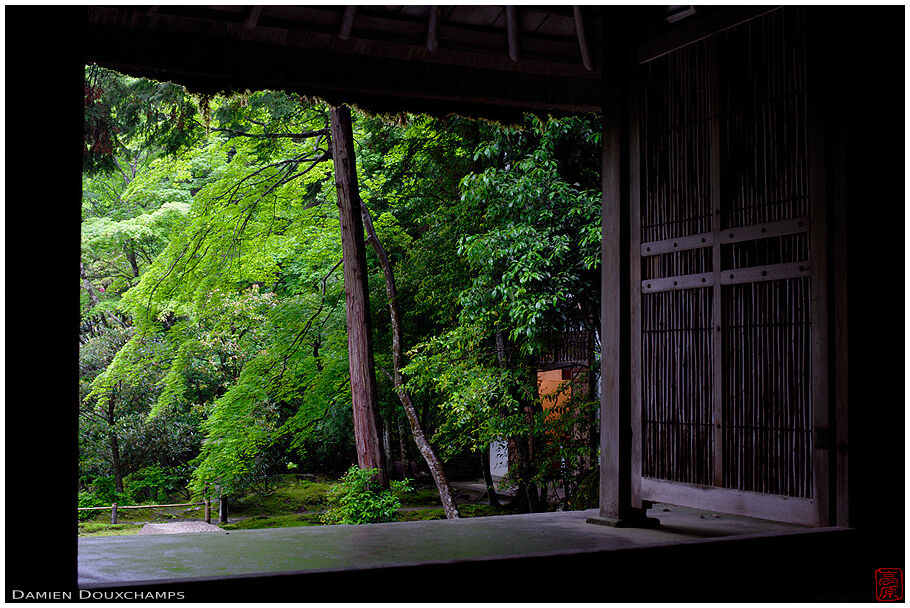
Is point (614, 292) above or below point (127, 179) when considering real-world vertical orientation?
below

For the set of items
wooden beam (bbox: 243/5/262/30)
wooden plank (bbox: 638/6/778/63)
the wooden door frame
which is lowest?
the wooden door frame

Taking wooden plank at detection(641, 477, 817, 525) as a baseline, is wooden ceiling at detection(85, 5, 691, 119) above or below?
above

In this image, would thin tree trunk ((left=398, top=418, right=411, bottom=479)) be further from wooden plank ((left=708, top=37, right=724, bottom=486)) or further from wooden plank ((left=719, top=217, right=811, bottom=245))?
wooden plank ((left=719, top=217, right=811, bottom=245))

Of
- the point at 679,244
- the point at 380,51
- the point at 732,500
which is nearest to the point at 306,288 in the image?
the point at 380,51

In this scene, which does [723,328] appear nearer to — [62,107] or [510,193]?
[62,107]

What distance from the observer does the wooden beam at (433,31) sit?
3760mm

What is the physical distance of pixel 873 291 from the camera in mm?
3062

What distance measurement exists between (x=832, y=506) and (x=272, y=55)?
9.65ft

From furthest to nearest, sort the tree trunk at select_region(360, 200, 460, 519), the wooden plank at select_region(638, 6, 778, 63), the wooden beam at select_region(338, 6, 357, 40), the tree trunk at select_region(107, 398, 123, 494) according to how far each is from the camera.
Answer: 1. the tree trunk at select_region(107, 398, 123, 494)
2. the tree trunk at select_region(360, 200, 460, 519)
3. the wooden beam at select_region(338, 6, 357, 40)
4. the wooden plank at select_region(638, 6, 778, 63)

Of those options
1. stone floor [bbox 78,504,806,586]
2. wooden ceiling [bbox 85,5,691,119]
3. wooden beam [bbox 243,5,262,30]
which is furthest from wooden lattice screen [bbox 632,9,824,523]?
wooden beam [bbox 243,5,262,30]

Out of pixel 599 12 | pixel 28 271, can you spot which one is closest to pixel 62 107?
pixel 28 271

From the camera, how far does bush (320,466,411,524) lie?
975 centimetres

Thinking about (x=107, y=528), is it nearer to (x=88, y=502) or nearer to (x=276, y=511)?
(x=88, y=502)

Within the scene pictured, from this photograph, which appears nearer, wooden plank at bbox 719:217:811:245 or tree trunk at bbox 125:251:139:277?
wooden plank at bbox 719:217:811:245
